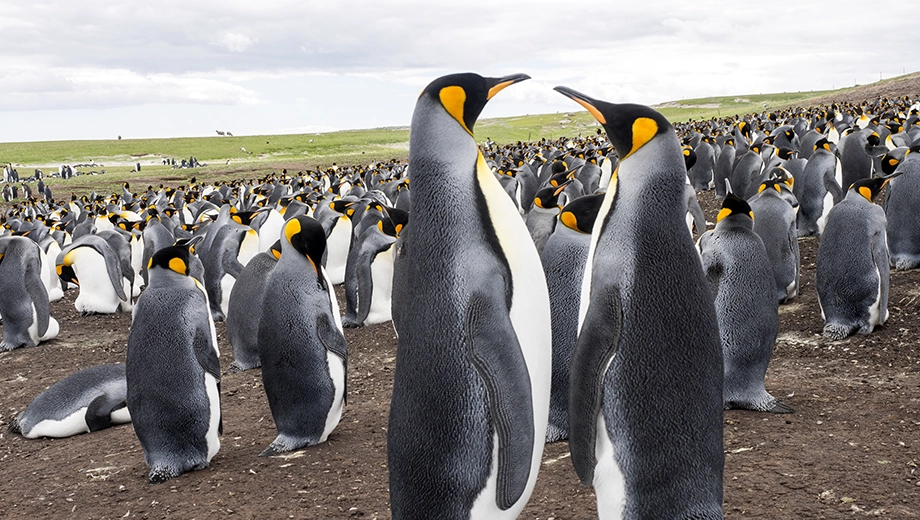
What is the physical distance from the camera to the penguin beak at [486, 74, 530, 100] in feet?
9.66

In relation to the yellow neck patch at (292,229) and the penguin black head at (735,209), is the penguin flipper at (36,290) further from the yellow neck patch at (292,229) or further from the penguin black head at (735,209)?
the penguin black head at (735,209)

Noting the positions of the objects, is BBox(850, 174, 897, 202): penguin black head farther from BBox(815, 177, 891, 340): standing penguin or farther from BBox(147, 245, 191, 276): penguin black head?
BBox(147, 245, 191, 276): penguin black head

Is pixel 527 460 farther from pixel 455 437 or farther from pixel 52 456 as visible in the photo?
pixel 52 456

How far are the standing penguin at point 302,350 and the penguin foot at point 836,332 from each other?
3.85 meters

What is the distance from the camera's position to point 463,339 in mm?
2709

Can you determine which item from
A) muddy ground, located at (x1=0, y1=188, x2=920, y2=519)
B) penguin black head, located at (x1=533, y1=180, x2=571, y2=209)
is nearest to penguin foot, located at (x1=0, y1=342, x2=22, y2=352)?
muddy ground, located at (x1=0, y1=188, x2=920, y2=519)

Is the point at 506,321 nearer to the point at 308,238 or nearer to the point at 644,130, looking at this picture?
the point at 644,130

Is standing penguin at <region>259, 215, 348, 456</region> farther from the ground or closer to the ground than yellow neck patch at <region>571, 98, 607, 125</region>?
closer to the ground

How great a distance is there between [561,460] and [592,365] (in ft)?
5.20

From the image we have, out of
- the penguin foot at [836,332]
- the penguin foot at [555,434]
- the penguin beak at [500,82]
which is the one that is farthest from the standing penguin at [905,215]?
the penguin beak at [500,82]

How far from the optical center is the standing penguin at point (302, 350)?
4.89 meters

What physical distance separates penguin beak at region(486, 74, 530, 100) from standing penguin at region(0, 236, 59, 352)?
800 centimetres

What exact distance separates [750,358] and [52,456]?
4594mm

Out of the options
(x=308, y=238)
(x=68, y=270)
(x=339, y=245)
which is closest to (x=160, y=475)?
(x=308, y=238)
